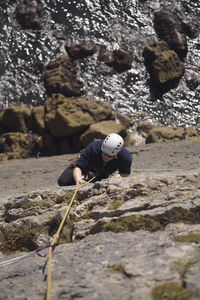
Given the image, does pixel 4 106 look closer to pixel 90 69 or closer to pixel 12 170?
pixel 90 69

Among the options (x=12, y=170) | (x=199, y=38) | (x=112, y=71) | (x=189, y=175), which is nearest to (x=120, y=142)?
(x=189, y=175)

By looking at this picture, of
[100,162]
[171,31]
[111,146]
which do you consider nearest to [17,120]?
[171,31]

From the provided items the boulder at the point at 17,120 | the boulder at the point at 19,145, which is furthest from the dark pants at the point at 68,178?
the boulder at the point at 17,120

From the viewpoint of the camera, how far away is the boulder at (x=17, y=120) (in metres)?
38.2

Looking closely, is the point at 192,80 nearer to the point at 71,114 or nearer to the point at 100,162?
the point at 71,114

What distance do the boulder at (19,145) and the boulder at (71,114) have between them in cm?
178

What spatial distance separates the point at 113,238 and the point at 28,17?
47382 millimetres

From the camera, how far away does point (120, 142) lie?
10.2m

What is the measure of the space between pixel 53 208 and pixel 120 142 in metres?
2.29

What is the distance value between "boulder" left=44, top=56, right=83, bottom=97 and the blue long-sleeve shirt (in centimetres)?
3219

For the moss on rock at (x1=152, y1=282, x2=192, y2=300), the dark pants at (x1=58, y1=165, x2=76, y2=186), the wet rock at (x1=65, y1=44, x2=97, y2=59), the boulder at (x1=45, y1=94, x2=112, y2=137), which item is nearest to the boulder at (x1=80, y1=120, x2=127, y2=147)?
the boulder at (x1=45, y1=94, x2=112, y2=137)

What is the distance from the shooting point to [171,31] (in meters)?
49.8

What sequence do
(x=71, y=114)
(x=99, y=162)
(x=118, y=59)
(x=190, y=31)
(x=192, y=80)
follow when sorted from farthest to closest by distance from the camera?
(x=190, y=31) < (x=118, y=59) < (x=192, y=80) < (x=71, y=114) < (x=99, y=162)

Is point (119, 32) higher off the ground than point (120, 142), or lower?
higher
